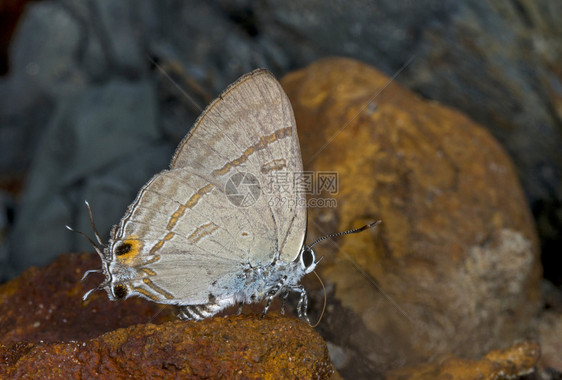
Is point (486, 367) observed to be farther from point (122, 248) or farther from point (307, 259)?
point (122, 248)

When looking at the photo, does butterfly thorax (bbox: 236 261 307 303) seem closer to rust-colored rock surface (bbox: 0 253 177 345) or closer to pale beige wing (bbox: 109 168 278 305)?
pale beige wing (bbox: 109 168 278 305)

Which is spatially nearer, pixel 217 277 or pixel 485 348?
pixel 217 277

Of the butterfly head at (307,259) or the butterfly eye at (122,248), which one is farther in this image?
the butterfly head at (307,259)

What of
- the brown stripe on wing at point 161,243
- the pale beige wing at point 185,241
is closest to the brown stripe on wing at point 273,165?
the pale beige wing at point 185,241

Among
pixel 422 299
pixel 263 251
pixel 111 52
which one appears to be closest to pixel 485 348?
pixel 422 299

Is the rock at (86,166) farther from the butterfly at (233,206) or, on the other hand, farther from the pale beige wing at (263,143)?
the pale beige wing at (263,143)

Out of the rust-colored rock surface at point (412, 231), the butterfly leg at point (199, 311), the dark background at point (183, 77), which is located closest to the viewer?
the butterfly leg at point (199, 311)

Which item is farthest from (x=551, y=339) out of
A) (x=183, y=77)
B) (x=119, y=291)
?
(x=183, y=77)

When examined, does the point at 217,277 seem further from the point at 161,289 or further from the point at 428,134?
the point at 428,134
